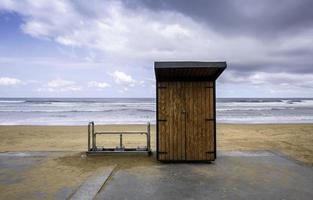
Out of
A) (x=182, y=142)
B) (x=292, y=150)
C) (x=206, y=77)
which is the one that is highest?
(x=206, y=77)

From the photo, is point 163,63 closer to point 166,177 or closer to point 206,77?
point 206,77

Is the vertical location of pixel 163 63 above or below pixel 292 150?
above

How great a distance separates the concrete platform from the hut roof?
2.29 metres

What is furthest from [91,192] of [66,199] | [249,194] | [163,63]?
[163,63]

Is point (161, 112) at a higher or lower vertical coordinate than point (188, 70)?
lower

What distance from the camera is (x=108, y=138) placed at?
15.4m

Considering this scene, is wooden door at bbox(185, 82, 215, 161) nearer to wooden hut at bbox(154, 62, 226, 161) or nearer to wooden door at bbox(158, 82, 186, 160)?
wooden hut at bbox(154, 62, 226, 161)

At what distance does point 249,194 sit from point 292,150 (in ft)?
23.2

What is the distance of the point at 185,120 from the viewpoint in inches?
328

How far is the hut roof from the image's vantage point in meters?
7.27

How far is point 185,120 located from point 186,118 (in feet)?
0.20

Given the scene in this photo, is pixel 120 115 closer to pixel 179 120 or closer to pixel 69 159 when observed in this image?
pixel 69 159

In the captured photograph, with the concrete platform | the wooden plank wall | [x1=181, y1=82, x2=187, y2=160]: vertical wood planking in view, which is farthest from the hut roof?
the concrete platform

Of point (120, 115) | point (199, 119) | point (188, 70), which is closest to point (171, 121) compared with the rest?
point (199, 119)
